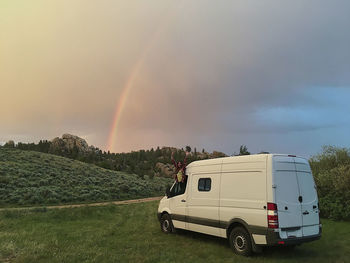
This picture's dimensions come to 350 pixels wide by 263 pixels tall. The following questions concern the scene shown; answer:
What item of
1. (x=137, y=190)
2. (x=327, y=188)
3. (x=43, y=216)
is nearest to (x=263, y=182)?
(x=327, y=188)

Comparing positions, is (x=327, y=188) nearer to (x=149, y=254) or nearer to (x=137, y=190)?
(x=149, y=254)

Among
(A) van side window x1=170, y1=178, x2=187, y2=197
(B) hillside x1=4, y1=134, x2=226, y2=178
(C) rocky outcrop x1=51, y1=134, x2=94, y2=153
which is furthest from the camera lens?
(C) rocky outcrop x1=51, y1=134, x2=94, y2=153

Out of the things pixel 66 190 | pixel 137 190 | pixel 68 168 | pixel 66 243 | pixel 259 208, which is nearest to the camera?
pixel 259 208

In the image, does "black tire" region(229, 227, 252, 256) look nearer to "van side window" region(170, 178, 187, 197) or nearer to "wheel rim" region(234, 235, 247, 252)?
"wheel rim" region(234, 235, 247, 252)

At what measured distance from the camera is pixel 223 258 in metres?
8.66

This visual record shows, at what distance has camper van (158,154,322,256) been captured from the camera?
325 inches

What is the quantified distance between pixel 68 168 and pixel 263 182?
38.5 metres

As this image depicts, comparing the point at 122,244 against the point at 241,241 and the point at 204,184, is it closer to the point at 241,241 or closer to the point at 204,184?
the point at 204,184

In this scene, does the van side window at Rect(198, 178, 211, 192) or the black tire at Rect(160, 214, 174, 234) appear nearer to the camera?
the van side window at Rect(198, 178, 211, 192)

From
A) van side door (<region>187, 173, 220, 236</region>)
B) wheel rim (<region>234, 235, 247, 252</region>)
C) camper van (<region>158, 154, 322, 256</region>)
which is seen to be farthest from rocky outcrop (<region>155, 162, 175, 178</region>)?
wheel rim (<region>234, 235, 247, 252</region>)

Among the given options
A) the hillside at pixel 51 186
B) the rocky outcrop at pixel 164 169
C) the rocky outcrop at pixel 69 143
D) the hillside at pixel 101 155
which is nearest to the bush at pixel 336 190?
the hillside at pixel 51 186

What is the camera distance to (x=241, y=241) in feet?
29.5

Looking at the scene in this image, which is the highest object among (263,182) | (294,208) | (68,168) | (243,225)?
(68,168)

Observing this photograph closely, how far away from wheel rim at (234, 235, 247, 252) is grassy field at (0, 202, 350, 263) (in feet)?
0.91
